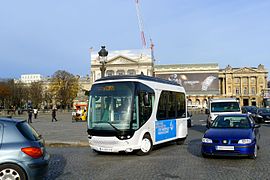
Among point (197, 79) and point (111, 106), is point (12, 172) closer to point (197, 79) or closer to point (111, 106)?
point (111, 106)

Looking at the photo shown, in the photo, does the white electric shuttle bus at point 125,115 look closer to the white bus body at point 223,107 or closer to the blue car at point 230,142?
the blue car at point 230,142

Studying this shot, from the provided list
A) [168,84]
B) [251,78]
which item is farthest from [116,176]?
[251,78]

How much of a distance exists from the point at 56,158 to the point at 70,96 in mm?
88919

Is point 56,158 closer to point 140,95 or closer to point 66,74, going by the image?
point 140,95

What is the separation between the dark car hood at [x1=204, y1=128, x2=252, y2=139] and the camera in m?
11.3

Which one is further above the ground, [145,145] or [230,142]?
[230,142]

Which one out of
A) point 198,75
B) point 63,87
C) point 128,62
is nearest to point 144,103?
point 63,87

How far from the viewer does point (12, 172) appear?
7.13m

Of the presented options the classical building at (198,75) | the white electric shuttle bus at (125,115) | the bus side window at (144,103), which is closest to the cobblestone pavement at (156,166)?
the white electric shuttle bus at (125,115)

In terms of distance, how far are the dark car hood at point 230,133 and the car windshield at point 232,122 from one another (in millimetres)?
523

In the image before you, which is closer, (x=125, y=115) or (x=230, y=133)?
(x=230, y=133)

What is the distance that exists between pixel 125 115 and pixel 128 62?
12181 cm

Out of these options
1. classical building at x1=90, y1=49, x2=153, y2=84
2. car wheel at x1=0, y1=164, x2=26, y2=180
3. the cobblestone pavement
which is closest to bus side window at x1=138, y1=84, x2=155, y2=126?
the cobblestone pavement

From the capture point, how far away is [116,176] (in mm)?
9047
